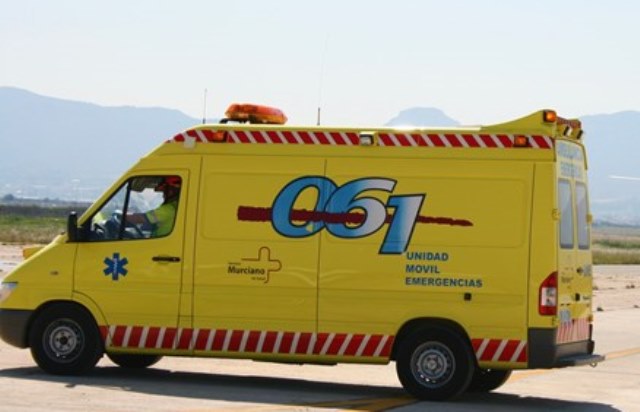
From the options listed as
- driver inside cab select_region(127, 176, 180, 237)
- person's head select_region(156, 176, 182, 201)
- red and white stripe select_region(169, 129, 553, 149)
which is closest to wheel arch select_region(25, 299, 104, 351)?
driver inside cab select_region(127, 176, 180, 237)

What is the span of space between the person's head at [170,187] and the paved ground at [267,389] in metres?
1.78

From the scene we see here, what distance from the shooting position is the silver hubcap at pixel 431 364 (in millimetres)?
13109

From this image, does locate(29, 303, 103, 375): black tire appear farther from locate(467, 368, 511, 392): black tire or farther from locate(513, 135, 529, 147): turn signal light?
locate(513, 135, 529, 147): turn signal light

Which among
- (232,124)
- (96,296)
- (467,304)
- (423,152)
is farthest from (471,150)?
(96,296)

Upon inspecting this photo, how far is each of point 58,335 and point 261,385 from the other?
6.66 ft

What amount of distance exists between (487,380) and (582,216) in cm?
187

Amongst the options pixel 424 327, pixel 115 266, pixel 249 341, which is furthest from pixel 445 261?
pixel 115 266

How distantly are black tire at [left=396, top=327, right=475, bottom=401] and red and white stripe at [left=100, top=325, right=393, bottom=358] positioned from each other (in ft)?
0.70

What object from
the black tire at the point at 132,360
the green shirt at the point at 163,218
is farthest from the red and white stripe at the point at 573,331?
the black tire at the point at 132,360

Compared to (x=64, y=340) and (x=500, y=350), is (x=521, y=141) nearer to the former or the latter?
(x=500, y=350)

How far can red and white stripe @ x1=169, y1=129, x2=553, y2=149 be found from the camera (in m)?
13.1

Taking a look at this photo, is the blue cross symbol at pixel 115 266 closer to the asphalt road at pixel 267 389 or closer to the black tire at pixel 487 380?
the asphalt road at pixel 267 389

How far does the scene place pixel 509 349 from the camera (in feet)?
42.3

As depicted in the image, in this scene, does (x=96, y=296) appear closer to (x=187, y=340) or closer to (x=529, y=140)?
(x=187, y=340)
